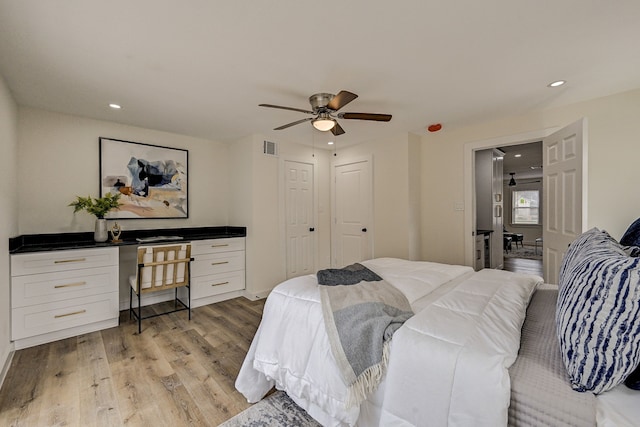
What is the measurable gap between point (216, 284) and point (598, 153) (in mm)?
4438

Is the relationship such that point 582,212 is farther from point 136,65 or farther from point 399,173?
point 136,65

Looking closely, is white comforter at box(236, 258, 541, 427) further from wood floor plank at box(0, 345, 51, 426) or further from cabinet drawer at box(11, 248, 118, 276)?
cabinet drawer at box(11, 248, 118, 276)

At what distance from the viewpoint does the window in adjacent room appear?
902 centimetres

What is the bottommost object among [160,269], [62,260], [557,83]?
[160,269]

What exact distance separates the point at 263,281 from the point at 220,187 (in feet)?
5.24

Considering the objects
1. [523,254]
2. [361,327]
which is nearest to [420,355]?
[361,327]

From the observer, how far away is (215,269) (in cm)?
365

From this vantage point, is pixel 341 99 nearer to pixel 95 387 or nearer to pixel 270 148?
pixel 270 148

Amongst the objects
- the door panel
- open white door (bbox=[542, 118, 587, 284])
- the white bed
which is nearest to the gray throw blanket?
the white bed

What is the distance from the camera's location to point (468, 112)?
3.01 metres

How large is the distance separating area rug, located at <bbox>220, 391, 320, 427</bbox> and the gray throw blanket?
23.8 inches

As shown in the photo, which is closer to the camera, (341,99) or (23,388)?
(23,388)

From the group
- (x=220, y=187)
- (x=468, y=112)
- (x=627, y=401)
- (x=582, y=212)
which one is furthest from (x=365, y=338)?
(x=220, y=187)

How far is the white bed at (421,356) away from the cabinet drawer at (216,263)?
2.07 m
